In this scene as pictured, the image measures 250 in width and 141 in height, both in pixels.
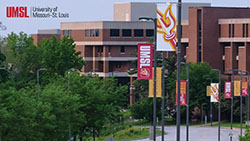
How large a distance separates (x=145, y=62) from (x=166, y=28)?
315 inches

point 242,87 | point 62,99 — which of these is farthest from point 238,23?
point 62,99

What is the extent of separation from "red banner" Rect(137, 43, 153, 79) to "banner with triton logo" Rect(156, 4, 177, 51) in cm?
783

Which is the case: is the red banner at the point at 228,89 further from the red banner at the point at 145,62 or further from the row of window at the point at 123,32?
the row of window at the point at 123,32

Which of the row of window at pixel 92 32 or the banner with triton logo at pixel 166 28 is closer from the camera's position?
the banner with triton logo at pixel 166 28

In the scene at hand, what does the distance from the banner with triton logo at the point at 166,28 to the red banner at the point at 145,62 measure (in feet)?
25.7

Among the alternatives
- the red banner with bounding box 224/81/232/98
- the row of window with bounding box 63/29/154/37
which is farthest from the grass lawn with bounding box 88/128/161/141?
the row of window with bounding box 63/29/154/37

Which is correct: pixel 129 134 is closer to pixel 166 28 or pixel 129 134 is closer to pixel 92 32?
pixel 92 32

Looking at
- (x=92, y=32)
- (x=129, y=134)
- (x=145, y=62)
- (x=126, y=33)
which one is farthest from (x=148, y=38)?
(x=145, y=62)

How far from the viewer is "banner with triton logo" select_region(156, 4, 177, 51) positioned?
1116 inches

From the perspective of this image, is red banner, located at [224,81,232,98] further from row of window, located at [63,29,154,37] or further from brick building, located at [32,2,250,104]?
row of window, located at [63,29,154,37]

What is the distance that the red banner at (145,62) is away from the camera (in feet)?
119

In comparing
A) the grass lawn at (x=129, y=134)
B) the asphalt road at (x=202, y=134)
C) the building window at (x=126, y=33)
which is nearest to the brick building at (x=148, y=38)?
the building window at (x=126, y=33)

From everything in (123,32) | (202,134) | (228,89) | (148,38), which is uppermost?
(123,32)

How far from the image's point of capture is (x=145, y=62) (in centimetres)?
3641
